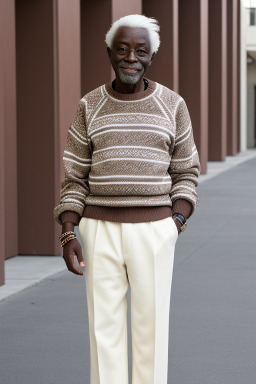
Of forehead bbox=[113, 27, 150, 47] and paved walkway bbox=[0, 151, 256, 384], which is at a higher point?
forehead bbox=[113, 27, 150, 47]

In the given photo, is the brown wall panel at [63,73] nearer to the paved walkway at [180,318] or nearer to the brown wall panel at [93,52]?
the paved walkway at [180,318]

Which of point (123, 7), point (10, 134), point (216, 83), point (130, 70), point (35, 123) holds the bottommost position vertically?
point (216, 83)

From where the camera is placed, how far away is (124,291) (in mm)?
3865

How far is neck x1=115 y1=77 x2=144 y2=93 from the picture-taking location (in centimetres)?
381

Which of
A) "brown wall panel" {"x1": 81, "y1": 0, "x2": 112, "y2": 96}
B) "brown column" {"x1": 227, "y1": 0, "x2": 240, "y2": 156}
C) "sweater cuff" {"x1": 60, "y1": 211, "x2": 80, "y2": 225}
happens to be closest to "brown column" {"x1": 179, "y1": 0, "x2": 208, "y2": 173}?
"brown column" {"x1": 227, "y1": 0, "x2": 240, "y2": 156}

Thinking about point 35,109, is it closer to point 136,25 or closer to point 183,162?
point 183,162

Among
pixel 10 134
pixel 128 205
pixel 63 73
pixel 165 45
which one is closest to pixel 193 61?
pixel 165 45

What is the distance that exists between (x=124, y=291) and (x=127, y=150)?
57 centimetres

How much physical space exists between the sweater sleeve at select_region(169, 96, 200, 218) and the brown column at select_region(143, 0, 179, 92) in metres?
16.5

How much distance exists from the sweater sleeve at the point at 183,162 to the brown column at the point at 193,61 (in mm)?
19481

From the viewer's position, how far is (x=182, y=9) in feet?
77.4

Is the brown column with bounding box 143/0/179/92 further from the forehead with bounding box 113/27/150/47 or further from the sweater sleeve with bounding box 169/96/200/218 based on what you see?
the forehead with bounding box 113/27/150/47

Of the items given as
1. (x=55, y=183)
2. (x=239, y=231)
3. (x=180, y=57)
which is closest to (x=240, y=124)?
(x=180, y=57)

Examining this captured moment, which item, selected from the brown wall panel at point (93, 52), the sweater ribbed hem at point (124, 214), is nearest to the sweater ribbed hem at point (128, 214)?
the sweater ribbed hem at point (124, 214)
